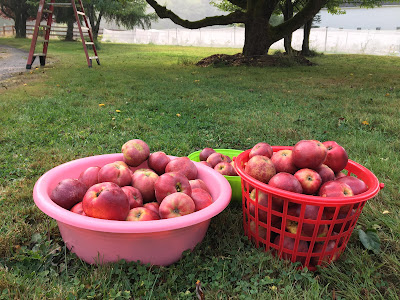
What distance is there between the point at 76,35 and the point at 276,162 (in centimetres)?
3974

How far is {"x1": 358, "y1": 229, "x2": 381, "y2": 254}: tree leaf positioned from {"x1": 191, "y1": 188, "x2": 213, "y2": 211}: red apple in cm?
93

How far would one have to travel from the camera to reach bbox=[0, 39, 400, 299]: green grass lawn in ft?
5.17

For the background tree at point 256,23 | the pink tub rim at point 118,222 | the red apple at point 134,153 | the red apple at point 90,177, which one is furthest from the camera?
the background tree at point 256,23

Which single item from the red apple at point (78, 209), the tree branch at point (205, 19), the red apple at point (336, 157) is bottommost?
the red apple at point (78, 209)

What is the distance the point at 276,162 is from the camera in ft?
6.29

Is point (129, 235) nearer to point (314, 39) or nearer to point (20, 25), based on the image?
point (314, 39)

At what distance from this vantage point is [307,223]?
5.33ft

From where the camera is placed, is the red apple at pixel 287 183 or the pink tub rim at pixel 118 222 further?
the red apple at pixel 287 183

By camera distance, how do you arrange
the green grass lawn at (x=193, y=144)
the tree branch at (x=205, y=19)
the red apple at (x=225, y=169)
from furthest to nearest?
the tree branch at (x=205, y=19) < the red apple at (x=225, y=169) < the green grass lawn at (x=193, y=144)

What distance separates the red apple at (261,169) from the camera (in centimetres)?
179

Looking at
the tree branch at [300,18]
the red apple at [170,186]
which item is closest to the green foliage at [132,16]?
the tree branch at [300,18]

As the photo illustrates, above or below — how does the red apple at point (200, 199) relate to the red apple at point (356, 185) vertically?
below

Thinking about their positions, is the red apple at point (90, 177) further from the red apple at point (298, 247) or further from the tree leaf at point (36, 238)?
the red apple at point (298, 247)

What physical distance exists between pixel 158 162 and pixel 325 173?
111 centimetres
